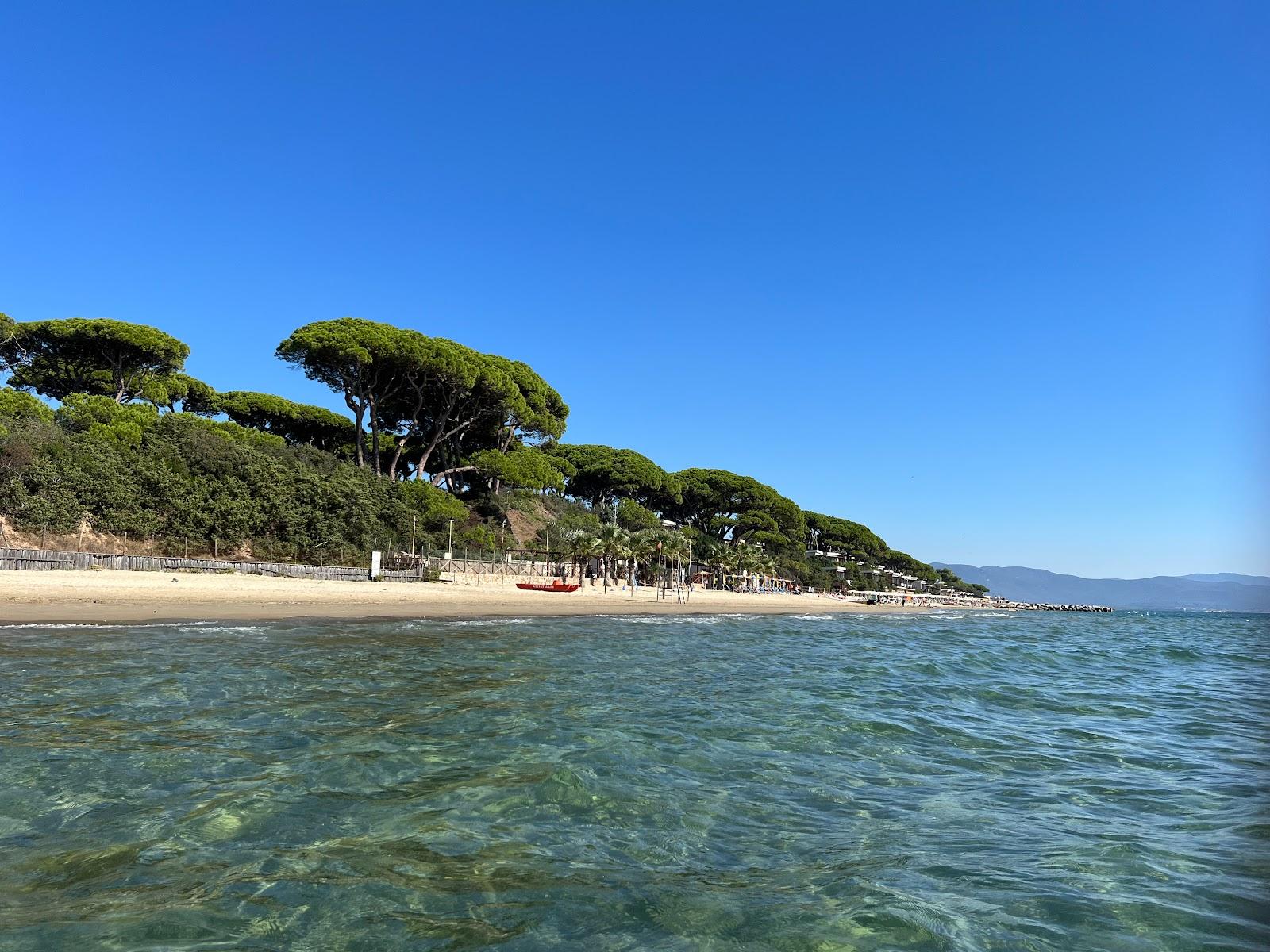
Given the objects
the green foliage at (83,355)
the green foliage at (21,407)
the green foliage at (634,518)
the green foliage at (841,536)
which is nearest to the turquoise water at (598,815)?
the green foliage at (21,407)

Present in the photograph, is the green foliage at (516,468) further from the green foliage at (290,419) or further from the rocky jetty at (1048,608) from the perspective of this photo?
the rocky jetty at (1048,608)

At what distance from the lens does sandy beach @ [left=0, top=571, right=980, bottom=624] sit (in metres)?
21.6

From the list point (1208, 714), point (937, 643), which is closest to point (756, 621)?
point (937, 643)

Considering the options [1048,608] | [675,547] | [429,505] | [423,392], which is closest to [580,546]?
[675,547]

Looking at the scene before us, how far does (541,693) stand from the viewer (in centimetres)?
1129

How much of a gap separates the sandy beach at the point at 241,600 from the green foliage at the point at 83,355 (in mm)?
29405

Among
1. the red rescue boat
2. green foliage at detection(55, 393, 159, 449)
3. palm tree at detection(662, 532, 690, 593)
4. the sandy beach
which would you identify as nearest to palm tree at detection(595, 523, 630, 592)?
palm tree at detection(662, 532, 690, 593)

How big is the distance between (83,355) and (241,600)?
127 ft

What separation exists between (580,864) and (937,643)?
27328mm

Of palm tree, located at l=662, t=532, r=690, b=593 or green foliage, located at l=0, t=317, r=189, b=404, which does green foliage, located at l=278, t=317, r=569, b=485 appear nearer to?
green foliage, located at l=0, t=317, r=189, b=404

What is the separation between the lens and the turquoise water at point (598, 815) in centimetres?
388

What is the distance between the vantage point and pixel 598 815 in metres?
5.82

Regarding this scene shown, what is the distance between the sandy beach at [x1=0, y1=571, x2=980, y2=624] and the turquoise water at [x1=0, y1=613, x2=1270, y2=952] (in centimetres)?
1013

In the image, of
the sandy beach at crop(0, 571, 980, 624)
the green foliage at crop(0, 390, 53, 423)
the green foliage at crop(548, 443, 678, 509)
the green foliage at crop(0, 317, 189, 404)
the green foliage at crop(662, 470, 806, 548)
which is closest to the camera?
the sandy beach at crop(0, 571, 980, 624)
